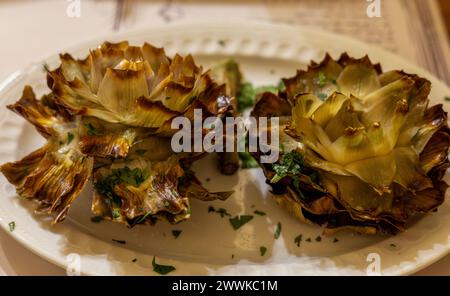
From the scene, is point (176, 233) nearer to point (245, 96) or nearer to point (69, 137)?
point (69, 137)

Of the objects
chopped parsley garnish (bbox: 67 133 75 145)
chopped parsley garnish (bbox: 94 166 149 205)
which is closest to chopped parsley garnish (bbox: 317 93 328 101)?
chopped parsley garnish (bbox: 94 166 149 205)

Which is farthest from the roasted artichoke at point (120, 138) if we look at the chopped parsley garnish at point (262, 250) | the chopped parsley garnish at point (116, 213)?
the chopped parsley garnish at point (262, 250)

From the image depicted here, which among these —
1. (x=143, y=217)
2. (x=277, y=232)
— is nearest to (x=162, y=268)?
(x=143, y=217)

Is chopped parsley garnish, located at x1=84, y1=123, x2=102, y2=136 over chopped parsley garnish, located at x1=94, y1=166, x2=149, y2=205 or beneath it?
over

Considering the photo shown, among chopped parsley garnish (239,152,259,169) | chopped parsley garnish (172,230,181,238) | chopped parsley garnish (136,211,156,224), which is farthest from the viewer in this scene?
chopped parsley garnish (239,152,259,169)

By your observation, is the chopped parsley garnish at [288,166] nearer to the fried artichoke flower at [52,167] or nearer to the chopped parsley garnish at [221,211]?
the chopped parsley garnish at [221,211]

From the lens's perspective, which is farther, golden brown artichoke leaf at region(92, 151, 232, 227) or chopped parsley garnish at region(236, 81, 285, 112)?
chopped parsley garnish at region(236, 81, 285, 112)

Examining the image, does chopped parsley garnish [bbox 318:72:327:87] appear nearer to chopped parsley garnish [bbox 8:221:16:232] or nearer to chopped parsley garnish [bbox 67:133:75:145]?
chopped parsley garnish [bbox 67:133:75:145]
